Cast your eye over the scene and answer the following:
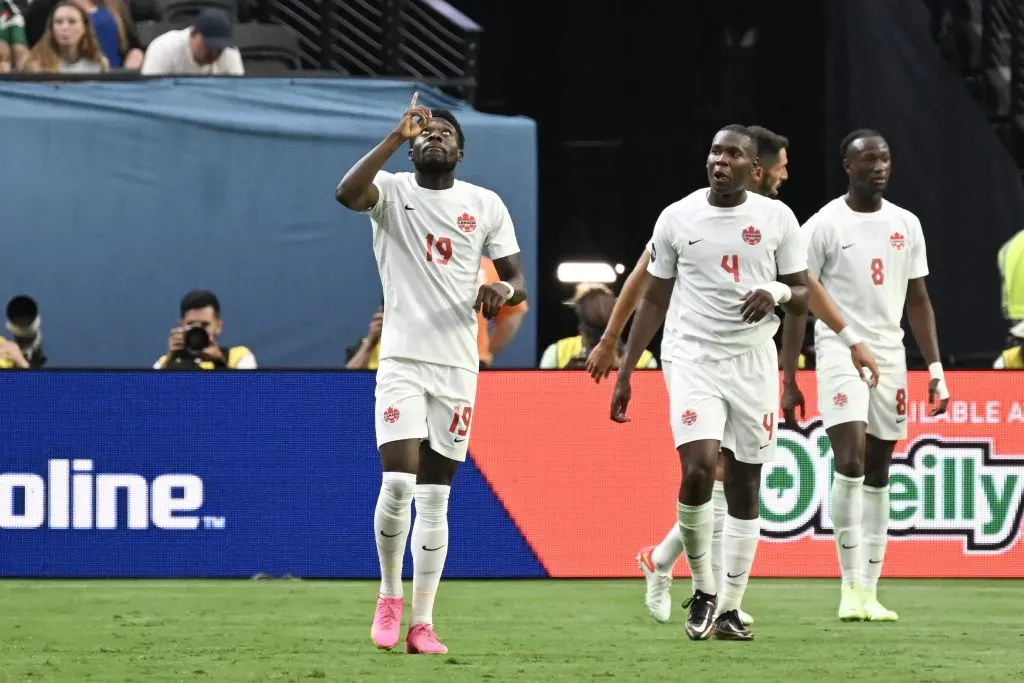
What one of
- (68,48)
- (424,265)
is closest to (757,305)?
(424,265)

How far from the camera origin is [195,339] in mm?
12508

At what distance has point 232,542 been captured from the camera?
39.5ft

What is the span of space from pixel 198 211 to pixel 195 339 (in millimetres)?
2351

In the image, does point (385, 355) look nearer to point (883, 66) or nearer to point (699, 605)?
point (699, 605)

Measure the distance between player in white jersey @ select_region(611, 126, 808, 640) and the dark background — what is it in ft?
28.6

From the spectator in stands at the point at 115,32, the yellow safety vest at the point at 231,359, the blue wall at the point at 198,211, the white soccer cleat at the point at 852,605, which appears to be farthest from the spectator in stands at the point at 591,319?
the spectator in stands at the point at 115,32

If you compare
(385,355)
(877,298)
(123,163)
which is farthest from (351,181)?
(123,163)

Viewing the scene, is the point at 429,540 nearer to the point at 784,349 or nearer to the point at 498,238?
the point at 498,238

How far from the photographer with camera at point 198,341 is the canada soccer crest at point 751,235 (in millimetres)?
4807

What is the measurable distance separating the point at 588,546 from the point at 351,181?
487 cm

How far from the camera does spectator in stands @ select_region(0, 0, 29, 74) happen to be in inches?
610

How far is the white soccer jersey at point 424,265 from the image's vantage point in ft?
26.6

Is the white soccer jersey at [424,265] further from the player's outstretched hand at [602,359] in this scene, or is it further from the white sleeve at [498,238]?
the player's outstretched hand at [602,359]

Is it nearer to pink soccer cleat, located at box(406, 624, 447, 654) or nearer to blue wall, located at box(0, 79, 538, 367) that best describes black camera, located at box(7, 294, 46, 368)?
blue wall, located at box(0, 79, 538, 367)
